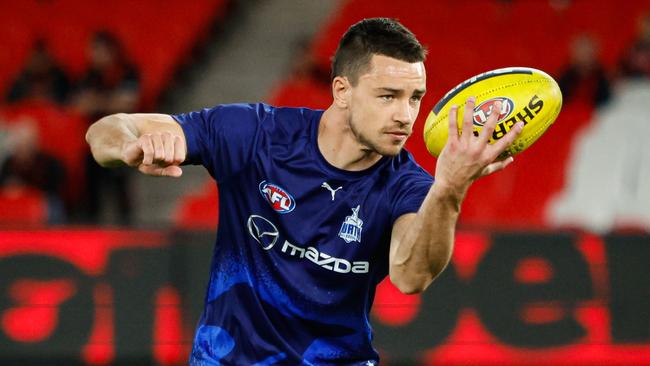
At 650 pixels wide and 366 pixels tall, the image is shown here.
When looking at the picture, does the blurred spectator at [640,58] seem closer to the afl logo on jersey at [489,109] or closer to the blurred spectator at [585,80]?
the blurred spectator at [585,80]

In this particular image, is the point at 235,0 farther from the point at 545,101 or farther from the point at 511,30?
the point at 545,101

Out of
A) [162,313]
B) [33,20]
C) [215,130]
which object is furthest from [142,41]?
[215,130]

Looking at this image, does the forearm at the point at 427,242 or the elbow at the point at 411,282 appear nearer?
the forearm at the point at 427,242

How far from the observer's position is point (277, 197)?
4422mm

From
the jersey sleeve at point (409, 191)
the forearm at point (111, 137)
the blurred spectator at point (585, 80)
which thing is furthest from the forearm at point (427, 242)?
the blurred spectator at point (585, 80)

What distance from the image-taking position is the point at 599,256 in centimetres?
785

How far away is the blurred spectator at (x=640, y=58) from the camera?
10.5 meters

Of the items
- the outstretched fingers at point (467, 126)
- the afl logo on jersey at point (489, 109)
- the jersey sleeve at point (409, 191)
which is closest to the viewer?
the outstretched fingers at point (467, 126)

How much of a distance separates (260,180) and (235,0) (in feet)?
30.1

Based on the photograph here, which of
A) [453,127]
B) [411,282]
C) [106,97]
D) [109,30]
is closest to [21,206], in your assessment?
[106,97]

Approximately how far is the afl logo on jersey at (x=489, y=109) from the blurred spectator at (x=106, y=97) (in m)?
6.27

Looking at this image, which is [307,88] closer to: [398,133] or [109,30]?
[109,30]

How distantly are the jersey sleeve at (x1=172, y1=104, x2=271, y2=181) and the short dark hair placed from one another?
1.40 feet

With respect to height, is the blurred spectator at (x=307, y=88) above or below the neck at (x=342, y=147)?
below
